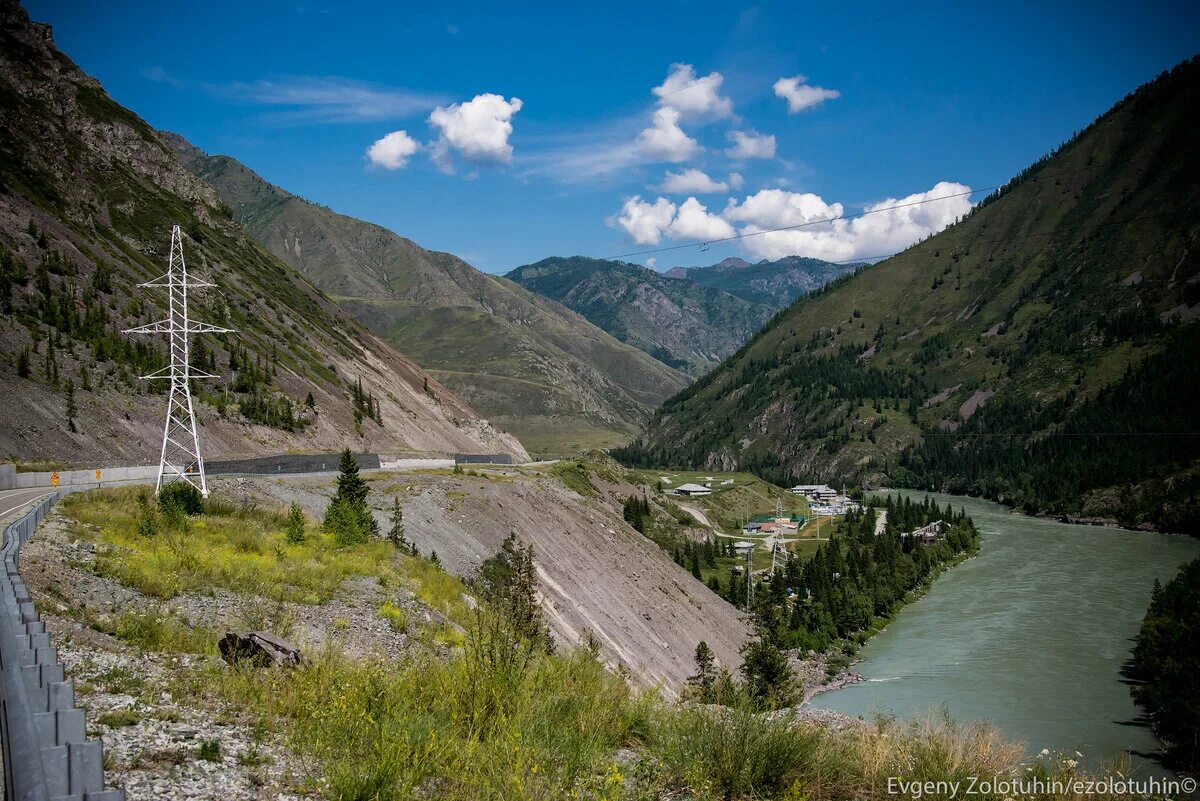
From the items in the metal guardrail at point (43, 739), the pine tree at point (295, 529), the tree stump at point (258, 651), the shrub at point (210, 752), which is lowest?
the pine tree at point (295, 529)

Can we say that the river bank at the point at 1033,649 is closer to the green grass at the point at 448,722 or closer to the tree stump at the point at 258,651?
the green grass at the point at 448,722

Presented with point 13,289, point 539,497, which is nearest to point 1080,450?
point 539,497

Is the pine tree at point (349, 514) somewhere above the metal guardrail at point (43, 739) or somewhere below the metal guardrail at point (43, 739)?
below

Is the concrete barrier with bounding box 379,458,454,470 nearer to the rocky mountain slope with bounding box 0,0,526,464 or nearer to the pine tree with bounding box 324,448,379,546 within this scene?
the rocky mountain slope with bounding box 0,0,526,464

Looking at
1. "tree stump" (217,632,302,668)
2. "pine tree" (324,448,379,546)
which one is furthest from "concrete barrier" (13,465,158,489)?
"tree stump" (217,632,302,668)

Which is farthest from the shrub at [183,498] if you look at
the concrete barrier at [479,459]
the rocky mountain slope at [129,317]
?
the concrete barrier at [479,459]

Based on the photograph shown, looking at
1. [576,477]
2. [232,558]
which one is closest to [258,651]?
[232,558]

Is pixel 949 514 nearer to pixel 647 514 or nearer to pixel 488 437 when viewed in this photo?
pixel 647 514

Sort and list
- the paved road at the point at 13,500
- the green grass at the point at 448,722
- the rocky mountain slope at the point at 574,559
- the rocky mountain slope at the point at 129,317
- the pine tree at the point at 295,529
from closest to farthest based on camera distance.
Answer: the green grass at the point at 448,722
the paved road at the point at 13,500
the pine tree at the point at 295,529
the rocky mountain slope at the point at 574,559
the rocky mountain slope at the point at 129,317
